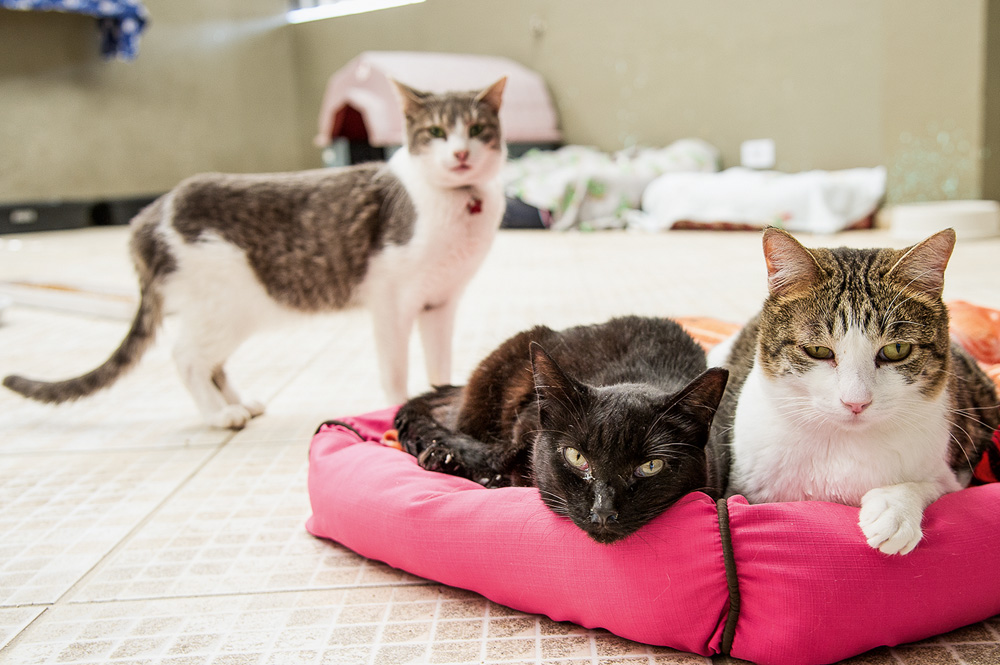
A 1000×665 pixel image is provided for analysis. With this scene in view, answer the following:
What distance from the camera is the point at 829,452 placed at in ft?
3.66

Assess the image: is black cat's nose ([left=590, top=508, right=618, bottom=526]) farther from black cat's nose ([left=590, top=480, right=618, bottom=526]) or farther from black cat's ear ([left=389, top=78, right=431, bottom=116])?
black cat's ear ([left=389, top=78, right=431, bottom=116])

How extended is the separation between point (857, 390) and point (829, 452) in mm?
162

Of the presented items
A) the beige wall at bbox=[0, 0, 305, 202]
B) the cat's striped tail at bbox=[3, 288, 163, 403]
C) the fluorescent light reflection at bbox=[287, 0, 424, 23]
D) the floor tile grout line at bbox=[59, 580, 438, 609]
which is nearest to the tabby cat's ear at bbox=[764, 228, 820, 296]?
the floor tile grout line at bbox=[59, 580, 438, 609]

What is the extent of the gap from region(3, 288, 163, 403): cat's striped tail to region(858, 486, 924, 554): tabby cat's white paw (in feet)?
5.94

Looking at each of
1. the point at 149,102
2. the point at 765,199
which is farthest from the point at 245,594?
the point at 149,102

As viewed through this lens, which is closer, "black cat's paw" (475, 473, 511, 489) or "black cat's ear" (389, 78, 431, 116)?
"black cat's paw" (475, 473, 511, 489)

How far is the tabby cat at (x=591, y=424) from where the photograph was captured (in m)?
1.05

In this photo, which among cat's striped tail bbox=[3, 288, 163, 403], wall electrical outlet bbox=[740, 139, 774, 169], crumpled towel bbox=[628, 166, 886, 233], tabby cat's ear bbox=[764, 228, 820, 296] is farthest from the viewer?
wall electrical outlet bbox=[740, 139, 774, 169]

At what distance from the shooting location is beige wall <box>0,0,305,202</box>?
7.33 metres

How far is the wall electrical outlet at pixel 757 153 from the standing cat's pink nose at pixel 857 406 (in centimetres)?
554

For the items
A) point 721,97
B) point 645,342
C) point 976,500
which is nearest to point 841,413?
point 976,500

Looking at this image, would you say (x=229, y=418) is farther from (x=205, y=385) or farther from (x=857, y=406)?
(x=857, y=406)

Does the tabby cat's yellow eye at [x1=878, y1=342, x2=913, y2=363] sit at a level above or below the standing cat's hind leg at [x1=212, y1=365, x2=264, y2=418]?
above

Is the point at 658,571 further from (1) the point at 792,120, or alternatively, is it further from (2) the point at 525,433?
(1) the point at 792,120
